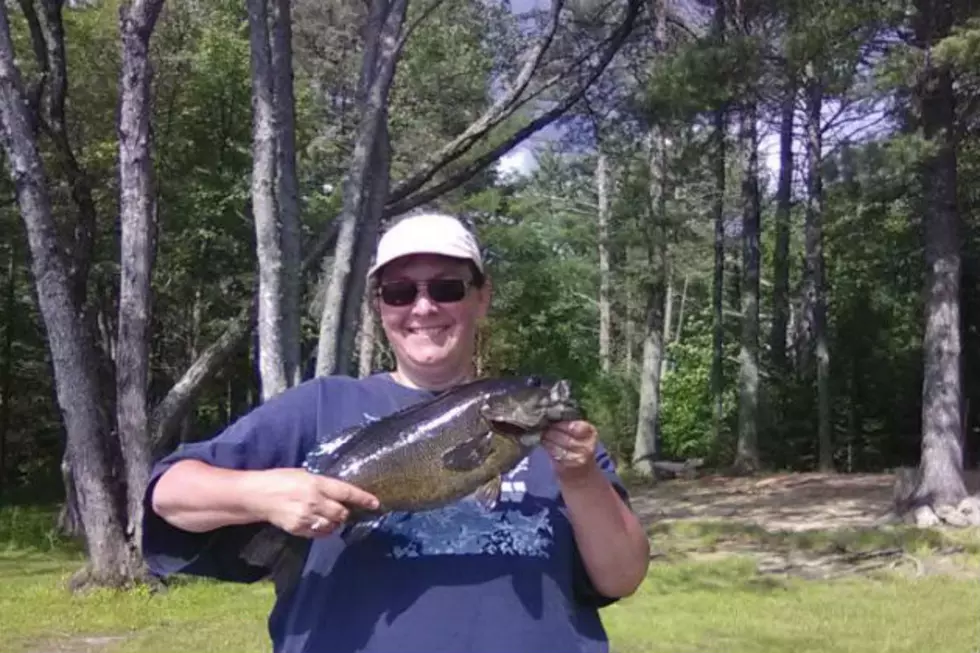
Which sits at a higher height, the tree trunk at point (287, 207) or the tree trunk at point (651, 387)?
the tree trunk at point (287, 207)

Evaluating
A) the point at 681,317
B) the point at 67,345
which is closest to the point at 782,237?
the point at 681,317

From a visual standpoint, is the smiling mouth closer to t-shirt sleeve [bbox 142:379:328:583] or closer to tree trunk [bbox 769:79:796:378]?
t-shirt sleeve [bbox 142:379:328:583]

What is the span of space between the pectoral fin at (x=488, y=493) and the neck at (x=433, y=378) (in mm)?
223

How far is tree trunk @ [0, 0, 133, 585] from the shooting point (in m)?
10.0

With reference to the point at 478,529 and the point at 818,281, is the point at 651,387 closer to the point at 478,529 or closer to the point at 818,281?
the point at 818,281

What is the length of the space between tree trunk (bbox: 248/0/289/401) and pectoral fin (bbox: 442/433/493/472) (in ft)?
25.1

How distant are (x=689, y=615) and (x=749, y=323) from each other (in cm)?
1359

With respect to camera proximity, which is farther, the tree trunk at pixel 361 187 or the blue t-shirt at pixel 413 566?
the tree trunk at pixel 361 187

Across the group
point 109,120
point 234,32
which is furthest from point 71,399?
point 234,32

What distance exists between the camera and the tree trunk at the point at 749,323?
2167 cm

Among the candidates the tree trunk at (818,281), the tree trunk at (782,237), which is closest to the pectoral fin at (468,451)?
the tree trunk at (818,281)

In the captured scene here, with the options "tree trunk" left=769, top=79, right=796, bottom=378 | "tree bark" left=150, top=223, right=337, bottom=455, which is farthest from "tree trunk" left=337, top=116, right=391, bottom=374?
"tree trunk" left=769, top=79, right=796, bottom=378

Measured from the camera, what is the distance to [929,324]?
46.8 ft

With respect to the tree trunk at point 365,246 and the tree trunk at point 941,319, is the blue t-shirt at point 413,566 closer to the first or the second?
the tree trunk at point 365,246
